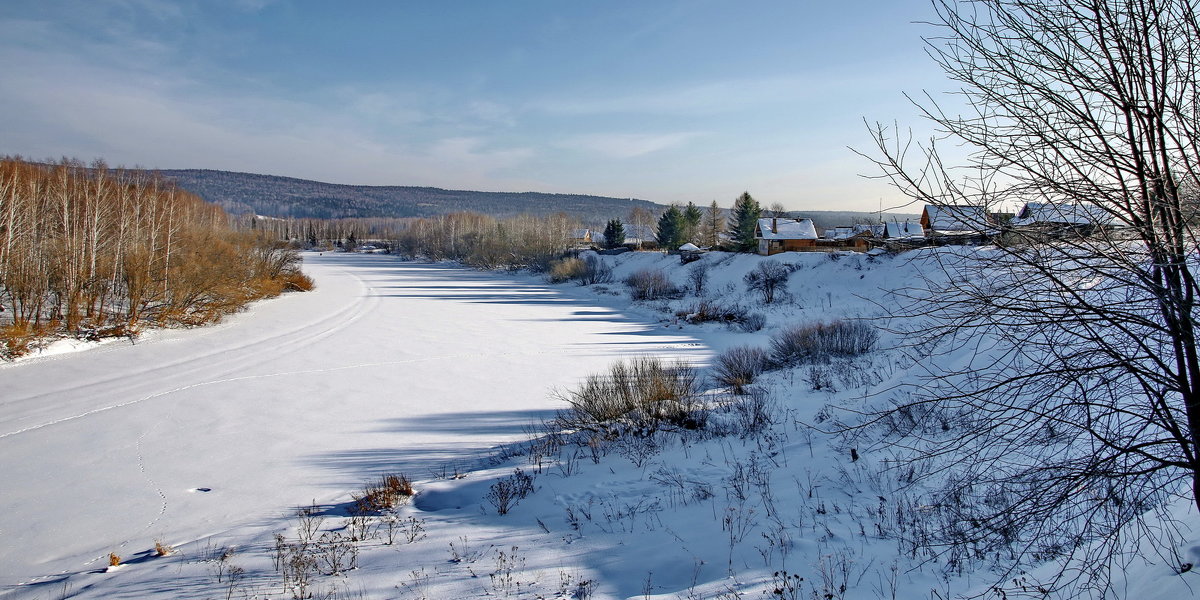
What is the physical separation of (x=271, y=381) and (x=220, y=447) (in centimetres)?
520

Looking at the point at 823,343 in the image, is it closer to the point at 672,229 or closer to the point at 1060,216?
the point at 1060,216

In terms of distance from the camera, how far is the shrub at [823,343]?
1522 cm

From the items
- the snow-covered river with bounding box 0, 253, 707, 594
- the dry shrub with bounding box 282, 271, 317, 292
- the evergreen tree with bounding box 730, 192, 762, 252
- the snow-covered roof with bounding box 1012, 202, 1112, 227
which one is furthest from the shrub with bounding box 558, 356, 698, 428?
the evergreen tree with bounding box 730, 192, 762, 252

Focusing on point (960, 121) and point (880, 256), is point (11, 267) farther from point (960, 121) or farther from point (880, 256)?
point (880, 256)

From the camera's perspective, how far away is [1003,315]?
10.5ft

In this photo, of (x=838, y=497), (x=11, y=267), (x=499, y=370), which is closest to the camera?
(x=838, y=497)

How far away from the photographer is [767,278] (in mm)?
33062

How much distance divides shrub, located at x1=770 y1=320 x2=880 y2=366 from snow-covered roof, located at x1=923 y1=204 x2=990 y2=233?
1192 cm

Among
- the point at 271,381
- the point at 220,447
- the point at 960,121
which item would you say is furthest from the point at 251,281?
the point at 960,121

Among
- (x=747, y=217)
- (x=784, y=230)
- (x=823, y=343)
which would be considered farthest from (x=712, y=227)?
(x=823, y=343)

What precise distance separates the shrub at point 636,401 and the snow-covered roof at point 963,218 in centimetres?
675

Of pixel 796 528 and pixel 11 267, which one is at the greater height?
pixel 11 267

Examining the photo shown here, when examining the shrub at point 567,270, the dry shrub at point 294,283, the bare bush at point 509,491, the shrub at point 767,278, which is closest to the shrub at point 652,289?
the shrub at point 767,278

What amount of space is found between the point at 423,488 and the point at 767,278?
28.0 m
